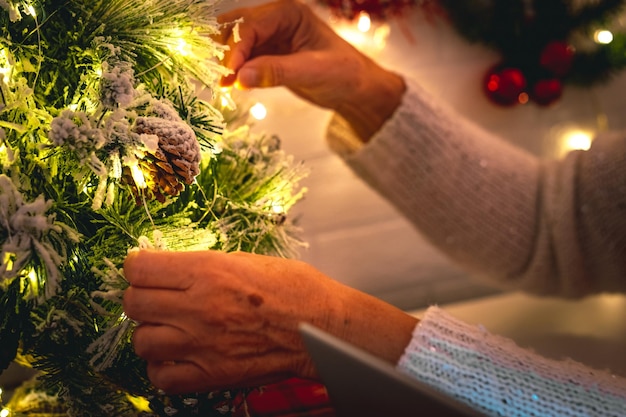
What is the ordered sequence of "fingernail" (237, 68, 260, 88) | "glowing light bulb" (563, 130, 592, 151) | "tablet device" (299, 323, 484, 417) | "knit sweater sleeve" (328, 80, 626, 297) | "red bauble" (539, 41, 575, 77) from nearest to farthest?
1. "tablet device" (299, 323, 484, 417)
2. "fingernail" (237, 68, 260, 88)
3. "knit sweater sleeve" (328, 80, 626, 297)
4. "red bauble" (539, 41, 575, 77)
5. "glowing light bulb" (563, 130, 592, 151)

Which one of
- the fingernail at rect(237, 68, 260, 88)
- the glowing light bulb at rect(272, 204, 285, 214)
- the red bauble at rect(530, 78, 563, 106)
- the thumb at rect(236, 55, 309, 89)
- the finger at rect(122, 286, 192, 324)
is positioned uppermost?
the red bauble at rect(530, 78, 563, 106)

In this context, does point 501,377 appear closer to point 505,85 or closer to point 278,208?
point 278,208

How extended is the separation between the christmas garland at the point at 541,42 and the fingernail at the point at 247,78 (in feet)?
1.66

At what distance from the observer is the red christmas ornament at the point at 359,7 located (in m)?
0.83

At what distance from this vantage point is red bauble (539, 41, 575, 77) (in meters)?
0.86

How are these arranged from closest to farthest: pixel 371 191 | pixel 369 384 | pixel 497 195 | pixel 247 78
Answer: pixel 369 384 → pixel 247 78 → pixel 497 195 → pixel 371 191

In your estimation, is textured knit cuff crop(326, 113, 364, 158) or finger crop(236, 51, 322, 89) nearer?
finger crop(236, 51, 322, 89)

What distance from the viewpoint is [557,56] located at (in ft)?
2.82

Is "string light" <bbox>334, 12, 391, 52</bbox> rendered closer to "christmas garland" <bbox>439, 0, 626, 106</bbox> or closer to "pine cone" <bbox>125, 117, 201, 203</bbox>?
"christmas garland" <bbox>439, 0, 626, 106</bbox>

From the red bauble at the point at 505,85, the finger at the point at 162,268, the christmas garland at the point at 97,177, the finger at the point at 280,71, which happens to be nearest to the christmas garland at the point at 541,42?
the red bauble at the point at 505,85

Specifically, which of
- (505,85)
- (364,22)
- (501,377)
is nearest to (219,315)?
(501,377)

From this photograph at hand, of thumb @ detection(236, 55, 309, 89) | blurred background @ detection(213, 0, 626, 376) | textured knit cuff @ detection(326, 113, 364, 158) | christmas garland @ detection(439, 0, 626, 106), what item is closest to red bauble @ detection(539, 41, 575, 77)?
christmas garland @ detection(439, 0, 626, 106)

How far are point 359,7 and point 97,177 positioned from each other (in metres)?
0.59

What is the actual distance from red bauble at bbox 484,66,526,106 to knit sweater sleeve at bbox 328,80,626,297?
17cm
